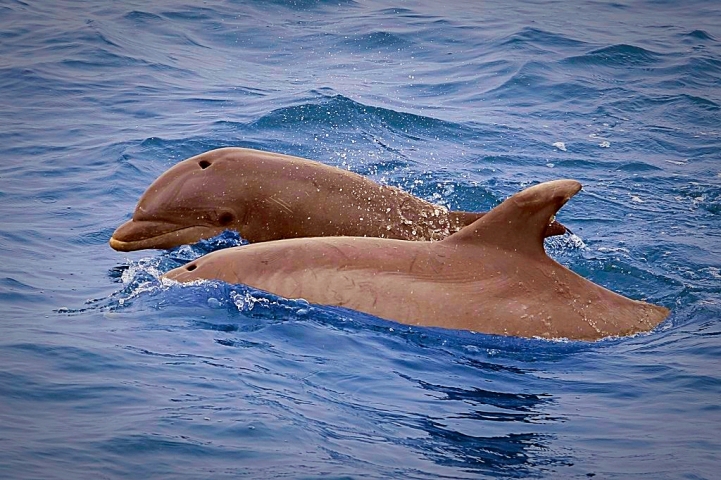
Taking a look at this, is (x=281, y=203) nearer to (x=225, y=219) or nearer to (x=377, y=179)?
(x=225, y=219)

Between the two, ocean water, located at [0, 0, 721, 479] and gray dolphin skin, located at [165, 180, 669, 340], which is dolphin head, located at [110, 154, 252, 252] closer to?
ocean water, located at [0, 0, 721, 479]

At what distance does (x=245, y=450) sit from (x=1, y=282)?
4976 mm

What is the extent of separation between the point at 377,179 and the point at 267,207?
13.6ft

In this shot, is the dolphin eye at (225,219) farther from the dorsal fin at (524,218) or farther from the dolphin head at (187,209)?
the dorsal fin at (524,218)

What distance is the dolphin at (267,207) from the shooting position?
11.0m

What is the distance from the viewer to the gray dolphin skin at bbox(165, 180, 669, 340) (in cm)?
898

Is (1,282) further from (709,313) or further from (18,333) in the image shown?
(709,313)

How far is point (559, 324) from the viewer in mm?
9055

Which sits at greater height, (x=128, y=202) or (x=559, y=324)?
(x=559, y=324)

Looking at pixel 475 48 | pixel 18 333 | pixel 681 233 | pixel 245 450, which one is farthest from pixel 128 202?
pixel 475 48

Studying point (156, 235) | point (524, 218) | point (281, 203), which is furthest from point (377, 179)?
point (524, 218)

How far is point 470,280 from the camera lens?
9.08 metres

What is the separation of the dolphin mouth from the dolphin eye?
77 millimetres

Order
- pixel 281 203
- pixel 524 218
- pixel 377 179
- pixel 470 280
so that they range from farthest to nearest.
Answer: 1. pixel 377 179
2. pixel 281 203
3. pixel 470 280
4. pixel 524 218
